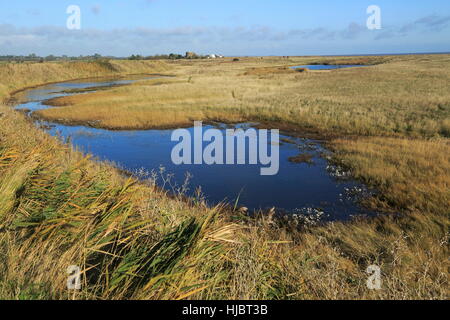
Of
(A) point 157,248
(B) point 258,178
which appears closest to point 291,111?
(B) point 258,178

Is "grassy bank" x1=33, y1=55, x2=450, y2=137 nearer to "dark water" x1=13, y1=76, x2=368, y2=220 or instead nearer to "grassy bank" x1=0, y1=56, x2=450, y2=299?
"dark water" x1=13, y1=76, x2=368, y2=220

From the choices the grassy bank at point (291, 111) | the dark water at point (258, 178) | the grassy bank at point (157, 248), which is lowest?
the dark water at point (258, 178)

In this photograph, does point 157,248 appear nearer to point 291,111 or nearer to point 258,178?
point 258,178

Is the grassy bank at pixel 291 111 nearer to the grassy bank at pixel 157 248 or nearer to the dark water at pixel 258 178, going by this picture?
the dark water at pixel 258 178

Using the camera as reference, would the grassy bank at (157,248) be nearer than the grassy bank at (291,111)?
Yes

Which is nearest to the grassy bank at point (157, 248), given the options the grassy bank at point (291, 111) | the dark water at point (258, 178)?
the dark water at point (258, 178)

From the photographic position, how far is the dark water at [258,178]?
9539 mm

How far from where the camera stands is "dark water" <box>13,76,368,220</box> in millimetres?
9539

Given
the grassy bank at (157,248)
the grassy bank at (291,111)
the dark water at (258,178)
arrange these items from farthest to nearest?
the grassy bank at (291,111)
the dark water at (258,178)
the grassy bank at (157,248)

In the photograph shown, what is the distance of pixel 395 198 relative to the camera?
9109 mm

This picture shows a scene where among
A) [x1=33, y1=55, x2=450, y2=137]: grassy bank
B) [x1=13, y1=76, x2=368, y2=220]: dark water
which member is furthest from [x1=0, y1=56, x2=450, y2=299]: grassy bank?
[x1=33, y1=55, x2=450, y2=137]: grassy bank

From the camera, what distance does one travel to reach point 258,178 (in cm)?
1173
